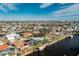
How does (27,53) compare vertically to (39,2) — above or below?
below

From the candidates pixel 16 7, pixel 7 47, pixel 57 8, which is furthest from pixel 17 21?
pixel 57 8

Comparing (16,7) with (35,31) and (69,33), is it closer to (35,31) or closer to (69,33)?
(35,31)

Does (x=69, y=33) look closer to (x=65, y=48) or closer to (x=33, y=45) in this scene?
(x=65, y=48)

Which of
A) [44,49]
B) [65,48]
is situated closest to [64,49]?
[65,48]

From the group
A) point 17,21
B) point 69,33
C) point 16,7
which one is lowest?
point 69,33

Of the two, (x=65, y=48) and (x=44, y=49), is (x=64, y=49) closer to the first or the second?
(x=65, y=48)

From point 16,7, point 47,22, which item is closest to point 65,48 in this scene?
point 47,22
